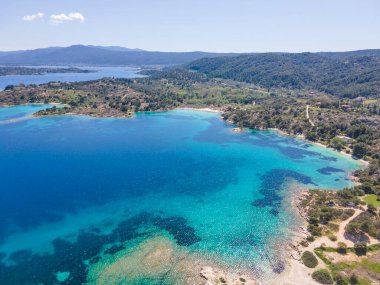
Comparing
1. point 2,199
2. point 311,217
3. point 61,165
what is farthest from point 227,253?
point 61,165

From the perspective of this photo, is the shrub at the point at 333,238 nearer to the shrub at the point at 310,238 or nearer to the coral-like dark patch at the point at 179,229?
the shrub at the point at 310,238

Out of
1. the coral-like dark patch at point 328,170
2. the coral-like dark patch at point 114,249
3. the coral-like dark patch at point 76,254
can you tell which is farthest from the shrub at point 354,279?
the coral-like dark patch at point 328,170

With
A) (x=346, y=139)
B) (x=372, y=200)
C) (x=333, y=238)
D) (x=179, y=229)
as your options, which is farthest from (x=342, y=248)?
(x=346, y=139)

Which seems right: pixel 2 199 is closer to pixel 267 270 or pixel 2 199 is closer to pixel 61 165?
pixel 61 165

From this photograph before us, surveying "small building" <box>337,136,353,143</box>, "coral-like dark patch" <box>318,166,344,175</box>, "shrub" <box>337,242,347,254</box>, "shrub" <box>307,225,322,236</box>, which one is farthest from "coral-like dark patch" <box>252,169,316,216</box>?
"small building" <box>337,136,353,143</box>

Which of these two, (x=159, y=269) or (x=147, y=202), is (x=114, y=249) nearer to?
(x=159, y=269)

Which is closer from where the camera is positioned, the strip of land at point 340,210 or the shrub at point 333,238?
the strip of land at point 340,210

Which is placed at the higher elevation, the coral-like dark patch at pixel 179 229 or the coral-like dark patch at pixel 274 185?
the coral-like dark patch at pixel 274 185
